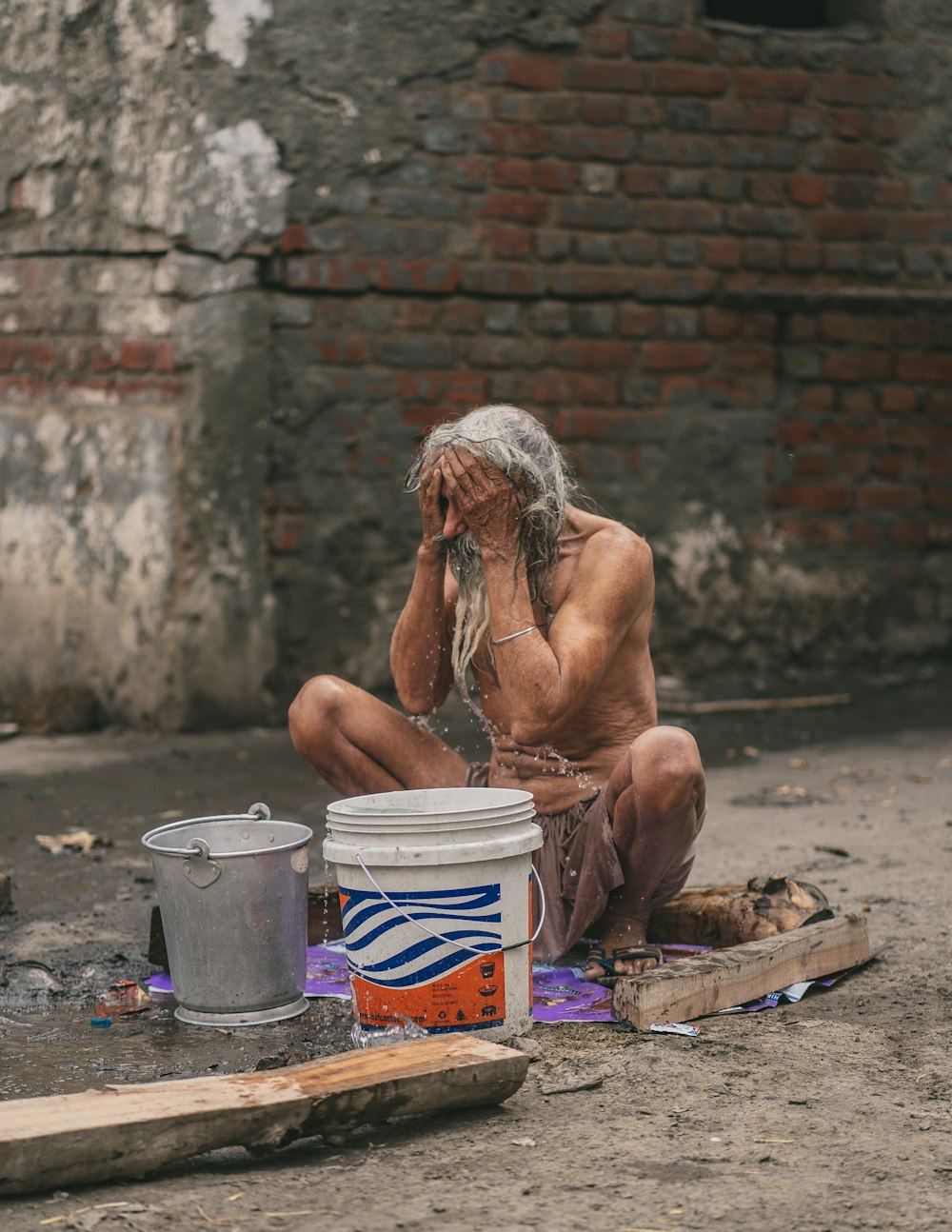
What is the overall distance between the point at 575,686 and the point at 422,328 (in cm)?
365

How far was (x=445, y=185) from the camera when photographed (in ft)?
21.4

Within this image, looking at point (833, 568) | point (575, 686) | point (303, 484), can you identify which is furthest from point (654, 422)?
point (575, 686)

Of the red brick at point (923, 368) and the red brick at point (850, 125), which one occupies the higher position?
the red brick at point (850, 125)

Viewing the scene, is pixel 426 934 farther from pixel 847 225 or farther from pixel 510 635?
pixel 847 225

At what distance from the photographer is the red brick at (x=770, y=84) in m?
6.86

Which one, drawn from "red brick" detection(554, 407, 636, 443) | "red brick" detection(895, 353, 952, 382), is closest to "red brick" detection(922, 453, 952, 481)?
"red brick" detection(895, 353, 952, 382)

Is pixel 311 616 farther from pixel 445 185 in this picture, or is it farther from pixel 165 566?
pixel 445 185

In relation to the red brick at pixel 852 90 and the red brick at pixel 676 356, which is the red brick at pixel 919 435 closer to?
the red brick at pixel 676 356

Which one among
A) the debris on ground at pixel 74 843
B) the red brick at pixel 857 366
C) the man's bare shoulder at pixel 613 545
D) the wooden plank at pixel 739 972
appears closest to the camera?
the wooden plank at pixel 739 972

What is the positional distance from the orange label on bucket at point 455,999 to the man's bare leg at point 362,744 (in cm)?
79

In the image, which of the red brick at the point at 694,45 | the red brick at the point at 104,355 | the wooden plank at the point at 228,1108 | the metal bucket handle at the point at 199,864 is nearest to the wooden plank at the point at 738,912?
the wooden plank at the point at 228,1108

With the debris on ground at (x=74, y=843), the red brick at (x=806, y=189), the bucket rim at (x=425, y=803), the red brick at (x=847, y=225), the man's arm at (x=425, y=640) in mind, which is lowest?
the debris on ground at (x=74, y=843)

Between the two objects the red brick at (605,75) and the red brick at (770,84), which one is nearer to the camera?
the red brick at (605,75)

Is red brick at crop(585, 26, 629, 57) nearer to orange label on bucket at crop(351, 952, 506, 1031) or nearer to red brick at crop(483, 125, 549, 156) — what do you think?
red brick at crop(483, 125, 549, 156)
